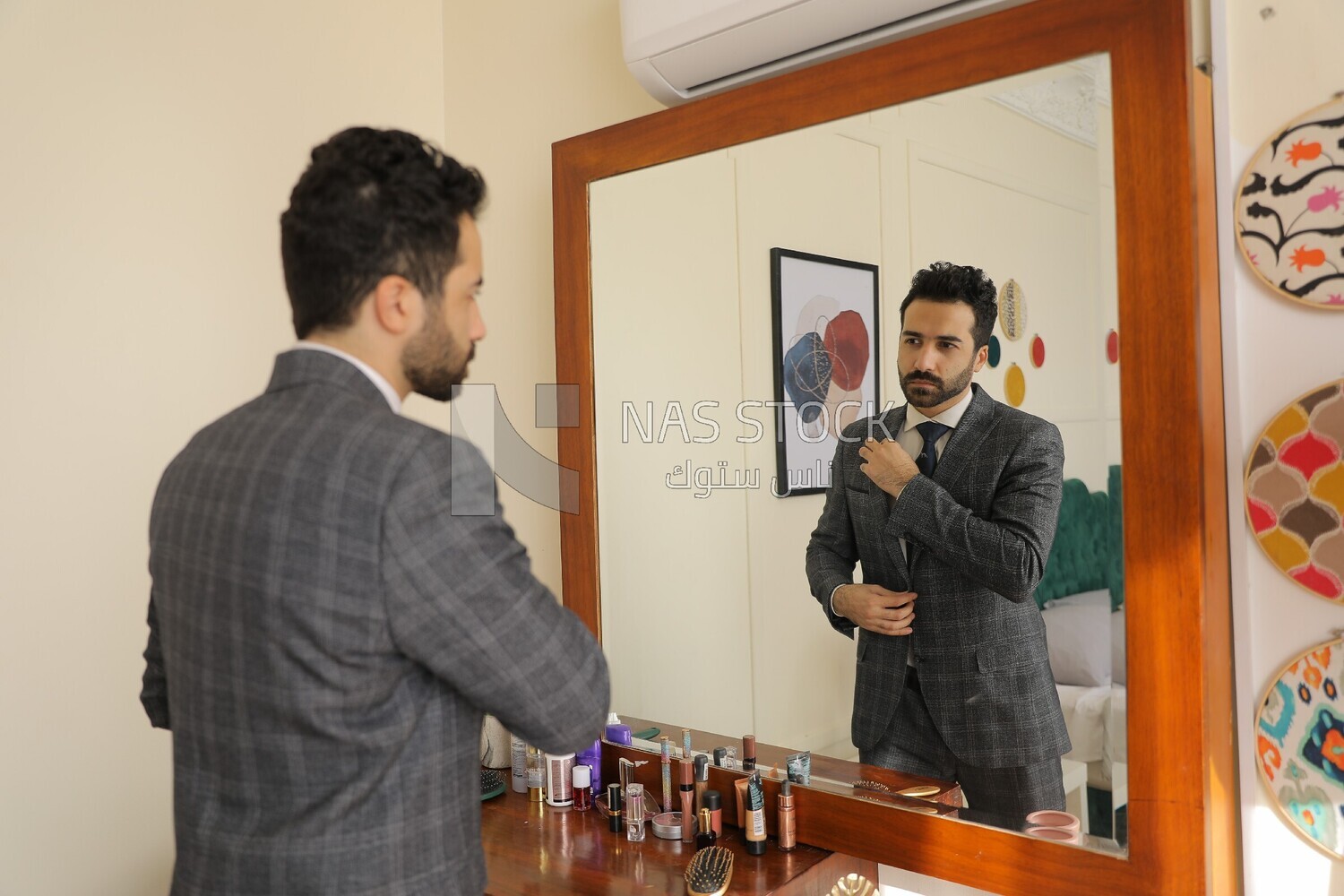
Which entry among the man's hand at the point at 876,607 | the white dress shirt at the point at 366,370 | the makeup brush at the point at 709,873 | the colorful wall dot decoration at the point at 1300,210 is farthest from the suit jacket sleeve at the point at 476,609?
the colorful wall dot decoration at the point at 1300,210

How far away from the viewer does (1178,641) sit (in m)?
1.05

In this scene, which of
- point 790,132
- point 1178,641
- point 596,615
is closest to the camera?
point 1178,641

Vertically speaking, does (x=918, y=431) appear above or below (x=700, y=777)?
above

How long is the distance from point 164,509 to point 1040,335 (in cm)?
96

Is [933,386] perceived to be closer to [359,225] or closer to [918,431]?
[918,431]

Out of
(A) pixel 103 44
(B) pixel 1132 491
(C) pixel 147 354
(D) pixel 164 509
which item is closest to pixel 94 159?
(A) pixel 103 44

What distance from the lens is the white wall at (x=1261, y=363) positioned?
1.04 meters

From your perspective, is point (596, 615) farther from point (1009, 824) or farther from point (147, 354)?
point (147, 354)

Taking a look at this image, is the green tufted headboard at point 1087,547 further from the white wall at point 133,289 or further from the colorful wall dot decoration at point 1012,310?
the white wall at point 133,289

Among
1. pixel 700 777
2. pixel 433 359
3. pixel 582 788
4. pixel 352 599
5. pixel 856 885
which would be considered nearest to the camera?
pixel 352 599

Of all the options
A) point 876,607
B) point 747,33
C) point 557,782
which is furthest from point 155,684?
point 747,33

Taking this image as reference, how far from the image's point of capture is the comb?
1.33 m

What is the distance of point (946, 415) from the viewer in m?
1.24

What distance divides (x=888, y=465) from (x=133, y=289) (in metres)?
1.22
